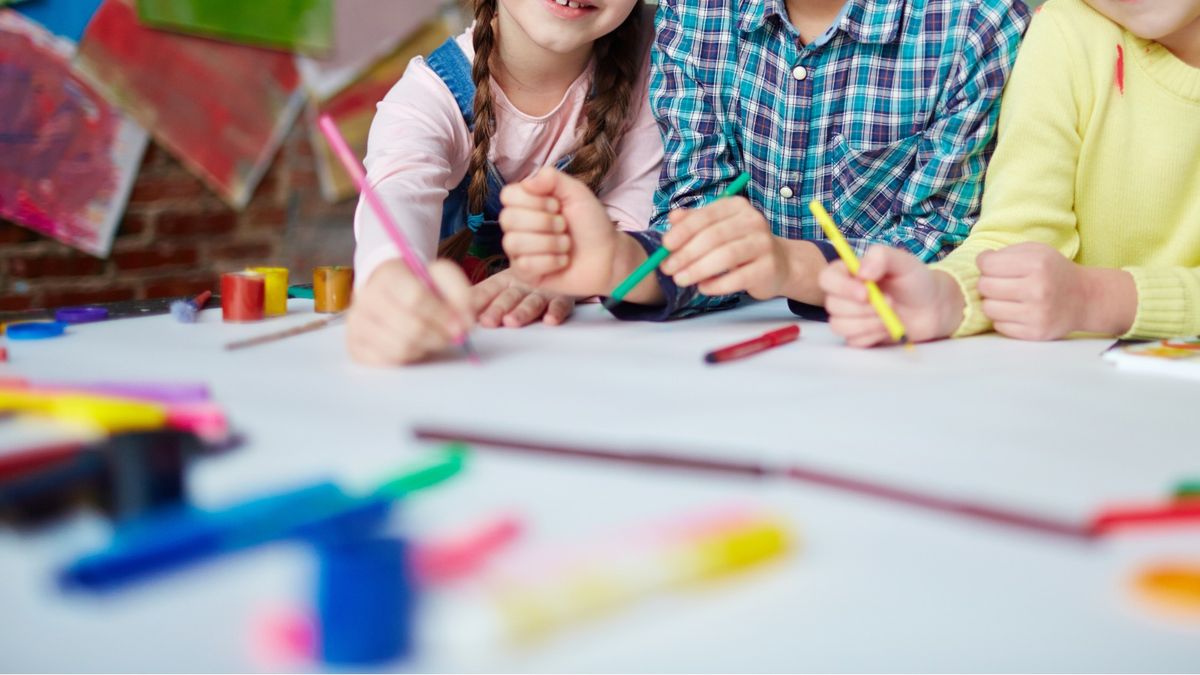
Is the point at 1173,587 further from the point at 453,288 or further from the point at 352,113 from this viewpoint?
the point at 352,113

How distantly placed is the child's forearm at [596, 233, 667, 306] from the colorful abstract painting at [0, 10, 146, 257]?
1663 mm

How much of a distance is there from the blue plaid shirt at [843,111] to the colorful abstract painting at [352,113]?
1611mm

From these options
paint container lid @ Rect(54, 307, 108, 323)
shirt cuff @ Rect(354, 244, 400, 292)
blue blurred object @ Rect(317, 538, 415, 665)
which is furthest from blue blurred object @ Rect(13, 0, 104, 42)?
blue blurred object @ Rect(317, 538, 415, 665)

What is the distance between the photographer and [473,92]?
1146 mm

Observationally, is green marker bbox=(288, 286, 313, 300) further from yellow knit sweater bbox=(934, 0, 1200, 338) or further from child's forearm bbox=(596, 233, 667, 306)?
→ yellow knit sweater bbox=(934, 0, 1200, 338)

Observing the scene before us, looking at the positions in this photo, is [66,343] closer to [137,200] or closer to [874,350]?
[874,350]

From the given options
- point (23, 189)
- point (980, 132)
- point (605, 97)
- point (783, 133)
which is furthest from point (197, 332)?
point (23, 189)

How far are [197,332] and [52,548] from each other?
533 millimetres

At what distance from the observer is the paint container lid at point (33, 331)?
0.82 m

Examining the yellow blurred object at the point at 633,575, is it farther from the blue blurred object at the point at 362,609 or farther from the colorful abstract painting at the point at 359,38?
the colorful abstract painting at the point at 359,38

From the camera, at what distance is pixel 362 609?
29 cm

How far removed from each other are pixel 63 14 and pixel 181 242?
54 cm

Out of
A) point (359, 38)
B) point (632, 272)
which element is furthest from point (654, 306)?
point (359, 38)

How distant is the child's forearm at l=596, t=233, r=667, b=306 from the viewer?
868 mm
